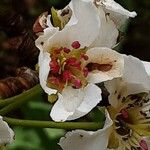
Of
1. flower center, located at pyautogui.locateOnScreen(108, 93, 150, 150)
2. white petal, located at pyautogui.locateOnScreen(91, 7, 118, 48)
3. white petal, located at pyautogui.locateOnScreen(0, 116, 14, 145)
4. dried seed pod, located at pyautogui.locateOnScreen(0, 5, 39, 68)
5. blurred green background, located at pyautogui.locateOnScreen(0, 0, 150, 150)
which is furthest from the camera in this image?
blurred green background, located at pyautogui.locateOnScreen(0, 0, 150, 150)

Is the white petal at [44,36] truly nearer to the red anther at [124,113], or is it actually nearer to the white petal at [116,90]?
the white petal at [116,90]

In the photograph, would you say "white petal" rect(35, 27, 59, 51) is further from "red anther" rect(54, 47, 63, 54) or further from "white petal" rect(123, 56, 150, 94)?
"white petal" rect(123, 56, 150, 94)

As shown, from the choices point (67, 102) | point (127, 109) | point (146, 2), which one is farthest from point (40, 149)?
point (146, 2)

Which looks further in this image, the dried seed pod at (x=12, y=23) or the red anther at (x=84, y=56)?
the dried seed pod at (x=12, y=23)

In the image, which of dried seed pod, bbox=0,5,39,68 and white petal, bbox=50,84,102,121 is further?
dried seed pod, bbox=0,5,39,68

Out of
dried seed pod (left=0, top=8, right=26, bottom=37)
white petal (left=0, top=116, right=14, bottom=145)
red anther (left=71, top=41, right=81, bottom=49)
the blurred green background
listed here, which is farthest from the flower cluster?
the blurred green background

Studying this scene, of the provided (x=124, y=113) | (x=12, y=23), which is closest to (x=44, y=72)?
(x=124, y=113)

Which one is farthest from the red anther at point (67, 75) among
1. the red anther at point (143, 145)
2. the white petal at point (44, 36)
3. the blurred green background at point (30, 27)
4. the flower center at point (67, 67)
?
the blurred green background at point (30, 27)
